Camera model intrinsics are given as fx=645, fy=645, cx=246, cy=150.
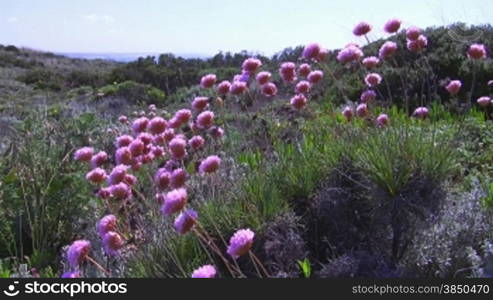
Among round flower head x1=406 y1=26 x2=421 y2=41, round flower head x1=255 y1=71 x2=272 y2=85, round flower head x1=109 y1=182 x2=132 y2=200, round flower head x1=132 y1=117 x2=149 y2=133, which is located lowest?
round flower head x1=109 y1=182 x2=132 y2=200

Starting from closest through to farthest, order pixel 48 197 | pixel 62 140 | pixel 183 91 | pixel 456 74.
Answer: pixel 48 197 < pixel 62 140 < pixel 456 74 < pixel 183 91

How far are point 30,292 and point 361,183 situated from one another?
173 centimetres

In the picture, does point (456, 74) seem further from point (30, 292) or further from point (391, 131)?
point (30, 292)

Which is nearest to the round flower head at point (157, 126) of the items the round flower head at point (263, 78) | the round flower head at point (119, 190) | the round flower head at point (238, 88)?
the round flower head at point (119, 190)

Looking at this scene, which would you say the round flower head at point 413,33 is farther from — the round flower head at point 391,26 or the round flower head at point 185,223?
the round flower head at point 185,223

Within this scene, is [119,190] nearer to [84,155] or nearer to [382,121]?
[84,155]

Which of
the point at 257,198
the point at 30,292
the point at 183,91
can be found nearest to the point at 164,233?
the point at 257,198

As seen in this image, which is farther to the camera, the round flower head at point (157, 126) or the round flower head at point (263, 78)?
the round flower head at point (263, 78)

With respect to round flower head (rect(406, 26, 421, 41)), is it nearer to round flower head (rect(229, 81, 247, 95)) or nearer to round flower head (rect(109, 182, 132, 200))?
round flower head (rect(229, 81, 247, 95))

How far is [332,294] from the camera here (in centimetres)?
271

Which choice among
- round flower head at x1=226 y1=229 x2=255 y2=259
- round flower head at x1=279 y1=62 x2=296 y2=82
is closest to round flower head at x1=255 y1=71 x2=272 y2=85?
round flower head at x1=279 y1=62 x2=296 y2=82

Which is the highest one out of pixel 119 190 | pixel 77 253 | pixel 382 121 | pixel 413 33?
pixel 413 33

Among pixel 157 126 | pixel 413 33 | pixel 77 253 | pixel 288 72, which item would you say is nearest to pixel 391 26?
pixel 413 33

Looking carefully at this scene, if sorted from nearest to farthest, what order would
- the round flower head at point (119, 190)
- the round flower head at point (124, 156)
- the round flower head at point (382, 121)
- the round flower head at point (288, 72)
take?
the round flower head at point (119, 190)
the round flower head at point (124, 156)
the round flower head at point (382, 121)
the round flower head at point (288, 72)
